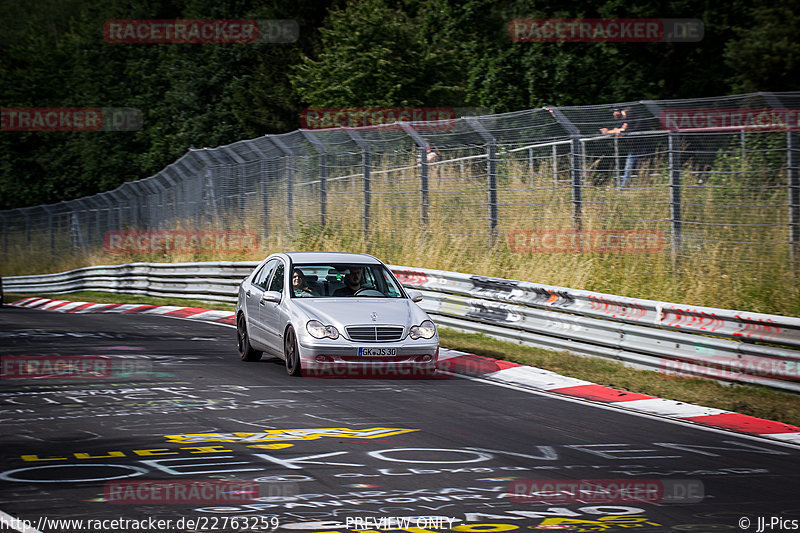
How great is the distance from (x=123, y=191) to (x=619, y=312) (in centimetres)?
2582

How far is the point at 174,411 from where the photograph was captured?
984 cm

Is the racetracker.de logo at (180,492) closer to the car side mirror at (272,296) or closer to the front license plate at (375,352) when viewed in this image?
the front license plate at (375,352)

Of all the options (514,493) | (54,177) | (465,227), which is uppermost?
(54,177)

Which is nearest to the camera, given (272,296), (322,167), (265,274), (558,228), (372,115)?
(272,296)

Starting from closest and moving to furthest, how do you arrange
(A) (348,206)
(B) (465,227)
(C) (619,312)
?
(C) (619,312)
(B) (465,227)
(A) (348,206)

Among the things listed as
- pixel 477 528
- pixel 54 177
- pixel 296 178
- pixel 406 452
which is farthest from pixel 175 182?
pixel 54 177

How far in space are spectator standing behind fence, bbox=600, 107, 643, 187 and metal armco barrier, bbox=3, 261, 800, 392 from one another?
9.59 ft

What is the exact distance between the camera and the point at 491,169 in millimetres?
18344

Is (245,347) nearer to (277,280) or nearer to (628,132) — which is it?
(277,280)

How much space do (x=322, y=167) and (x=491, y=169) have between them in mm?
5634

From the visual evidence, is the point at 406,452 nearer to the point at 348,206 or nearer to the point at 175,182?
the point at 348,206

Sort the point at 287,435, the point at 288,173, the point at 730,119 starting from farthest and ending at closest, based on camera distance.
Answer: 1. the point at 288,173
2. the point at 730,119
3. the point at 287,435

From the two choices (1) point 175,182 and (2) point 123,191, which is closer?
(1) point 175,182

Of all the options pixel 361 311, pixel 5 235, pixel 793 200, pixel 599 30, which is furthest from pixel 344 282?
pixel 5 235
